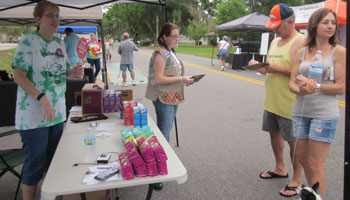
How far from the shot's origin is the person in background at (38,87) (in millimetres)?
2102

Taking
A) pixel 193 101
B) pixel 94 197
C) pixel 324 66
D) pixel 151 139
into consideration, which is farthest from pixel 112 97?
pixel 193 101

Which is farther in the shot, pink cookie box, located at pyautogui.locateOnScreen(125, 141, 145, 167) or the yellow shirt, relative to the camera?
the yellow shirt

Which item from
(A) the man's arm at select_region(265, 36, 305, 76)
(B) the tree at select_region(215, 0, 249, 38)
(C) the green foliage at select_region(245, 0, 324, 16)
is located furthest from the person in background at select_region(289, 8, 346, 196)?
(C) the green foliage at select_region(245, 0, 324, 16)

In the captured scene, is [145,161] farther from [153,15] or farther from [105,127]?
[153,15]

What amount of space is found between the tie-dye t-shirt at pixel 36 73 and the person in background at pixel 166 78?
107 cm

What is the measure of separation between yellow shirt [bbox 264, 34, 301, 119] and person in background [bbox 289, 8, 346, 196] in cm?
31

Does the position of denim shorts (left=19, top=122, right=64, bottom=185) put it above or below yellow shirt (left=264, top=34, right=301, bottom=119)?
below

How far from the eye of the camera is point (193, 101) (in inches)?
305

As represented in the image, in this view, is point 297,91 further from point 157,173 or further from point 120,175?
point 120,175

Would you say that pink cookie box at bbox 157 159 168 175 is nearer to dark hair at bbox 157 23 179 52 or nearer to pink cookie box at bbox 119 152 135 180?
pink cookie box at bbox 119 152 135 180

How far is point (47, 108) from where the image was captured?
2.12 metres

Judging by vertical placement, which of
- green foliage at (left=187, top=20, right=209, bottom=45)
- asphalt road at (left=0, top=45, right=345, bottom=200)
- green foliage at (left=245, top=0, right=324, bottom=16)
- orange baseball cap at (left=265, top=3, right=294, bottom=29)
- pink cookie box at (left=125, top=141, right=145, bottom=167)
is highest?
green foliage at (left=245, top=0, right=324, bottom=16)

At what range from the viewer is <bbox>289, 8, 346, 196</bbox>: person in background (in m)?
2.08

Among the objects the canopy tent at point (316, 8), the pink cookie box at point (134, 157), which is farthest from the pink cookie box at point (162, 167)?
the canopy tent at point (316, 8)
